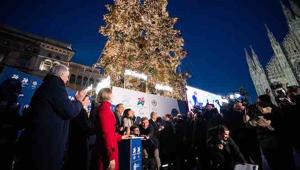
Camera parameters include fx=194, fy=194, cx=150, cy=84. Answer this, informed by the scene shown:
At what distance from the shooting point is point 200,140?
5848 mm

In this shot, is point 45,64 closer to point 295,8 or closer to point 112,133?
point 112,133

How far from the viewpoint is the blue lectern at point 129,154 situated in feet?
12.5

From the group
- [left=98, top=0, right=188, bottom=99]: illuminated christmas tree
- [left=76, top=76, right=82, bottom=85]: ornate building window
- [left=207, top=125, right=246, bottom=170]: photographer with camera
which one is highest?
[left=76, top=76, right=82, bottom=85]: ornate building window

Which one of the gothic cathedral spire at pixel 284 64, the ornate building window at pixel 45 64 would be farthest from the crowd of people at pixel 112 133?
the gothic cathedral spire at pixel 284 64

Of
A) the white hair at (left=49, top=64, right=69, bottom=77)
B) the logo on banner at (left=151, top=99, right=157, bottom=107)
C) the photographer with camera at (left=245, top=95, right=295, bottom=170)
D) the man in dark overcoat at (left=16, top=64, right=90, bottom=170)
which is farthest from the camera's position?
the logo on banner at (left=151, top=99, right=157, bottom=107)

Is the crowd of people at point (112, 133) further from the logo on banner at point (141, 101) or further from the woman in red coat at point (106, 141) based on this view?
the logo on banner at point (141, 101)

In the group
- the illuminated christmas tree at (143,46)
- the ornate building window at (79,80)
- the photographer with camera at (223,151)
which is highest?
the ornate building window at (79,80)

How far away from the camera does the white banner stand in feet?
27.1

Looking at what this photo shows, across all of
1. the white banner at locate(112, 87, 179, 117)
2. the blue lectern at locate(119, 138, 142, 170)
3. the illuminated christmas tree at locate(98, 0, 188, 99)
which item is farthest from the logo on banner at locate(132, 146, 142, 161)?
the illuminated christmas tree at locate(98, 0, 188, 99)

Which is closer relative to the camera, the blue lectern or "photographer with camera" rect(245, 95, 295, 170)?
"photographer with camera" rect(245, 95, 295, 170)

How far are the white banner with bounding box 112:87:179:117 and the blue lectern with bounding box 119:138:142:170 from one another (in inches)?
164

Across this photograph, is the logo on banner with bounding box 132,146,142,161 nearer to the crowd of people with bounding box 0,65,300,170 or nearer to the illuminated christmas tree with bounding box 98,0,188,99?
the crowd of people with bounding box 0,65,300,170

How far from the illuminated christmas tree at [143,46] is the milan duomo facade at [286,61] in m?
31.8

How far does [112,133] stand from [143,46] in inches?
451
